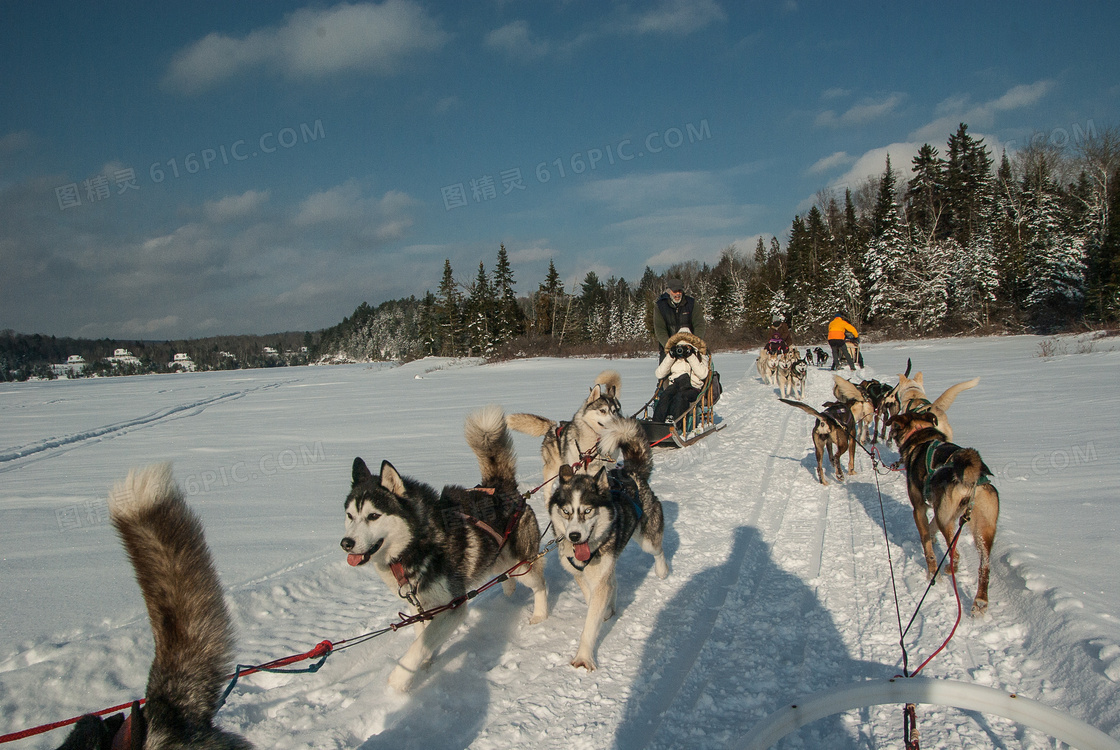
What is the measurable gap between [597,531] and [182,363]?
9795 cm

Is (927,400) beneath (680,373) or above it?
beneath

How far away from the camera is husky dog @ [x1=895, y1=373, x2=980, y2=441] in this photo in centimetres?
519

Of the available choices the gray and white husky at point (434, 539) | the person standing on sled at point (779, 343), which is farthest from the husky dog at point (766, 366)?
the gray and white husky at point (434, 539)

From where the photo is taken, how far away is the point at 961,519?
3172 mm

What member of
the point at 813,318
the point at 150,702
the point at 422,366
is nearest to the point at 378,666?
the point at 150,702

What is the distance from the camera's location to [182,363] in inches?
3265

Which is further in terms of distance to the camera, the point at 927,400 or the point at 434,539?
the point at 927,400

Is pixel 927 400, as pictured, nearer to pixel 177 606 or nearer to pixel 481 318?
pixel 177 606

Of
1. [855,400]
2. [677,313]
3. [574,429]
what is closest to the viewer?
[574,429]

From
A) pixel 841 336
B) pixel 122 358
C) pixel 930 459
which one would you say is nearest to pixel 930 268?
pixel 841 336

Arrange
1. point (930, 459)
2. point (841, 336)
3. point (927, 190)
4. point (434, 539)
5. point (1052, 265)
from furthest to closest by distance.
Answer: point (927, 190) < point (1052, 265) < point (841, 336) < point (930, 459) < point (434, 539)

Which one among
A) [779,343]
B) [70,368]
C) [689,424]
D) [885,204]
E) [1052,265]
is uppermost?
[885,204]

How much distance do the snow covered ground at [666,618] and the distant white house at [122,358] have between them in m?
83.2

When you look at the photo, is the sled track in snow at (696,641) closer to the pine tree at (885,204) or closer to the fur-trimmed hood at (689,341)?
the fur-trimmed hood at (689,341)
